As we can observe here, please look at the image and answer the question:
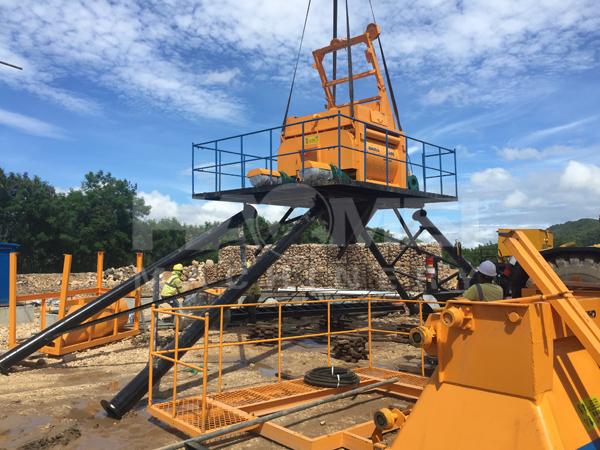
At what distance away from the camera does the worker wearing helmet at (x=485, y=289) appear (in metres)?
4.67

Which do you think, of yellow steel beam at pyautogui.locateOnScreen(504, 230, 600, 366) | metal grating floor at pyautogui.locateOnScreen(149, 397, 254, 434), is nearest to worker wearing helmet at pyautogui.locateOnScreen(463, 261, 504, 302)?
yellow steel beam at pyautogui.locateOnScreen(504, 230, 600, 366)

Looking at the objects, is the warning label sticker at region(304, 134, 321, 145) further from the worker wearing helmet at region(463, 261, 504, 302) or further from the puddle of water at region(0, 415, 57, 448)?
the puddle of water at region(0, 415, 57, 448)

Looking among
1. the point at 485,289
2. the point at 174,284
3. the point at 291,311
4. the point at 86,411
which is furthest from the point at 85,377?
the point at 485,289

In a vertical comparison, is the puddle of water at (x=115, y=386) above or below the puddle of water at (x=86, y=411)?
below

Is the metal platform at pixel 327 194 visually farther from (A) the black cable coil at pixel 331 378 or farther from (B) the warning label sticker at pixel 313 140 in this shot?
(A) the black cable coil at pixel 331 378

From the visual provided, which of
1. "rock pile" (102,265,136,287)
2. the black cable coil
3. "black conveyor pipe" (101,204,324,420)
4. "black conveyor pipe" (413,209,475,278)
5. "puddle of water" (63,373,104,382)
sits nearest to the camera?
"black conveyor pipe" (101,204,324,420)

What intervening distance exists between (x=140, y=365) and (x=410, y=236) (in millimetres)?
7777

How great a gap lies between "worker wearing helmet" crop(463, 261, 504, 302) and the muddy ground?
6.46 ft

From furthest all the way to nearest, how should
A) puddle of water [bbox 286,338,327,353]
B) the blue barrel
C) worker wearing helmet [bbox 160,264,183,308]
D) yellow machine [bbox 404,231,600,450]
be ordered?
the blue barrel, worker wearing helmet [bbox 160,264,183,308], puddle of water [bbox 286,338,327,353], yellow machine [bbox 404,231,600,450]

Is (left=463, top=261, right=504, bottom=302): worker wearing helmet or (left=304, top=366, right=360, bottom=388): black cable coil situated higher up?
(left=463, top=261, right=504, bottom=302): worker wearing helmet

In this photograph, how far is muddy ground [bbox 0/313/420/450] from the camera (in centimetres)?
523

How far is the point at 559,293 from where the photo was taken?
3.15 meters

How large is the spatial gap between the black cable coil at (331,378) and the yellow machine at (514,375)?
135 inches

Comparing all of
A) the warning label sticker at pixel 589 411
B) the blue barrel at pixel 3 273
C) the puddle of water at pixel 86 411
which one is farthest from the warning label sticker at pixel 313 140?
the blue barrel at pixel 3 273
